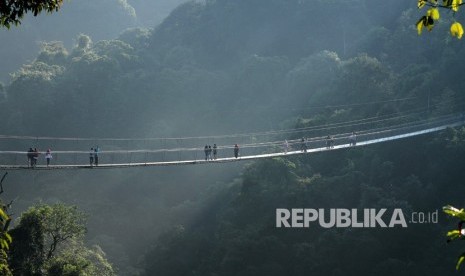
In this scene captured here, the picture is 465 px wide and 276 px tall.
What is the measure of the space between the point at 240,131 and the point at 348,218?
→ 12279 millimetres

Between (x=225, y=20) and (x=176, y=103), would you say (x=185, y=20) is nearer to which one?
(x=225, y=20)

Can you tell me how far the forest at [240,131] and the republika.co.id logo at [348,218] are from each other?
0.32 m

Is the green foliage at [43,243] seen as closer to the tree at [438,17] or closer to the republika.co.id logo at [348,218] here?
the republika.co.id logo at [348,218]

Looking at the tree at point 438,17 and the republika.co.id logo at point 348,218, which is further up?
the tree at point 438,17

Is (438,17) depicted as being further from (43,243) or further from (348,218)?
(348,218)

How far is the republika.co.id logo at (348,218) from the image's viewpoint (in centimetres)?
2078

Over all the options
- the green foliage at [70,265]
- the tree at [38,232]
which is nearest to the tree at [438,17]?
the tree at [38,232]

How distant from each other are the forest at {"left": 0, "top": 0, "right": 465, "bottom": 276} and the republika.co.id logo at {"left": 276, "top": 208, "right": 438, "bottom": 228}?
0.32m

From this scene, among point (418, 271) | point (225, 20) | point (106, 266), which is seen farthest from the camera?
point (225, 20)

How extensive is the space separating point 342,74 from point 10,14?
26198 mm

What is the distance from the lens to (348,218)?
21984 millimetres

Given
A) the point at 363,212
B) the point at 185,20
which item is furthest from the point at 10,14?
the point at 185,20

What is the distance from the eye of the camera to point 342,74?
30.0 m

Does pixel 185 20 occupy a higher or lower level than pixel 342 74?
higher
